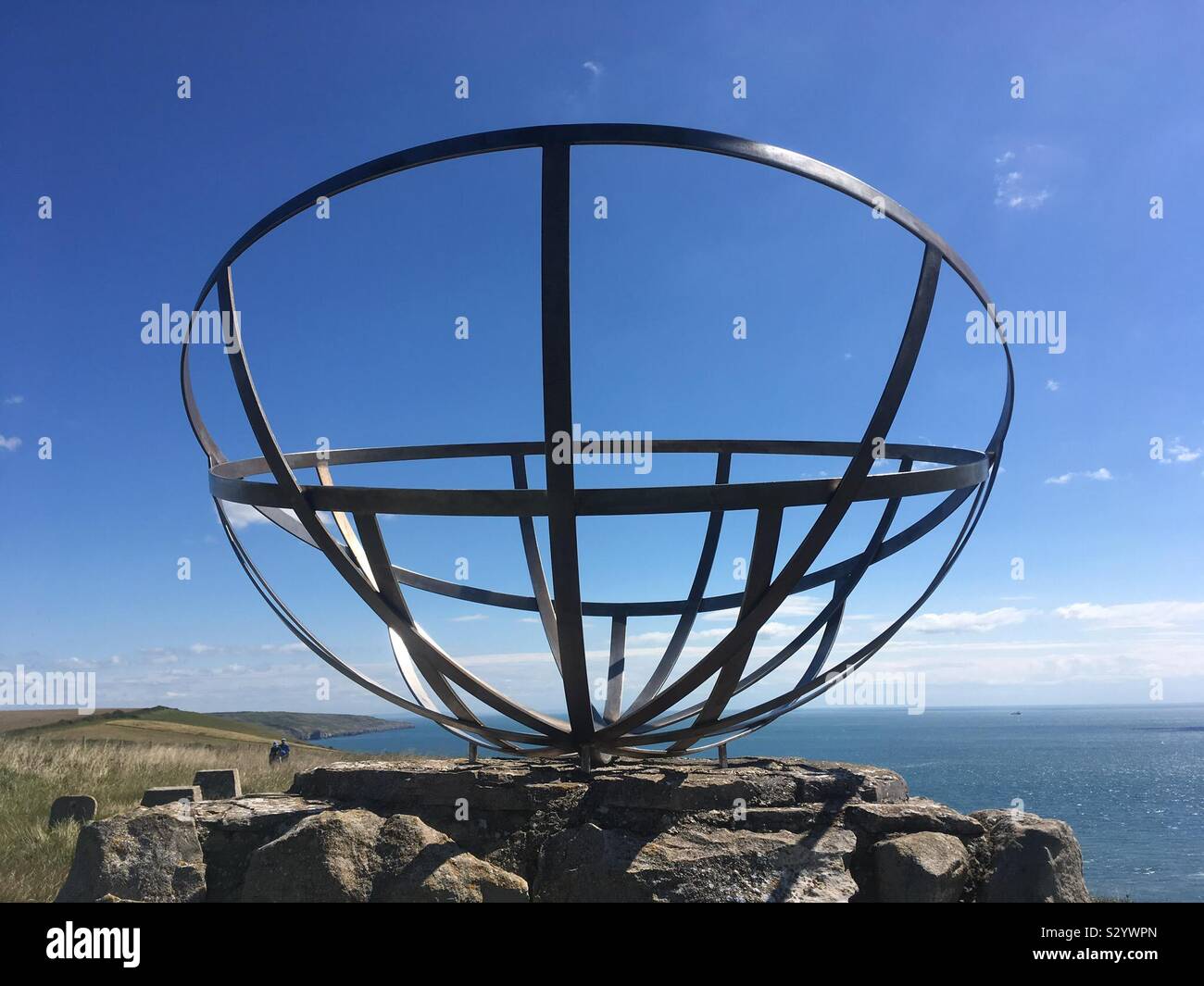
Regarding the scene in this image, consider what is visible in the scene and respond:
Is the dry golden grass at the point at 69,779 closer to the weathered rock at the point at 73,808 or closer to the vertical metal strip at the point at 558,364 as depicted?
the weathered rock at the point at 73,808

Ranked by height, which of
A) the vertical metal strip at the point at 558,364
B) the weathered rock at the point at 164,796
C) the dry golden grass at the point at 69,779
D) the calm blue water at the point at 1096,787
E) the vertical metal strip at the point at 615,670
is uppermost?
the vertical metal strip at the point at 558,364

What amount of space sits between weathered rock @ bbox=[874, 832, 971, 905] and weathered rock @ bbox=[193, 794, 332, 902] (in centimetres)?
335

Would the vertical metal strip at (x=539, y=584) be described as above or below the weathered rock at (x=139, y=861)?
above

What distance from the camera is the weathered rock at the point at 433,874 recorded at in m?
4.79

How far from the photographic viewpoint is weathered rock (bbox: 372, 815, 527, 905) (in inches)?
189

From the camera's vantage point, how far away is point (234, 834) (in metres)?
5.46

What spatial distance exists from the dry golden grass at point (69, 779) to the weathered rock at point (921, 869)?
5239 mm

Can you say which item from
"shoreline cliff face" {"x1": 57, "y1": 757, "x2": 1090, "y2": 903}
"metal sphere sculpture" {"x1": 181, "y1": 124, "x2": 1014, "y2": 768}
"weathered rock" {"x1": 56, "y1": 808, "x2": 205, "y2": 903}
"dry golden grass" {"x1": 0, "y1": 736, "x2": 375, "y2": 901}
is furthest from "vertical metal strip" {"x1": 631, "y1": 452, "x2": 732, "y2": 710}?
"dry golden grass" {"x1": 0, "y1": 736, "x2": 375, "y2": 901}

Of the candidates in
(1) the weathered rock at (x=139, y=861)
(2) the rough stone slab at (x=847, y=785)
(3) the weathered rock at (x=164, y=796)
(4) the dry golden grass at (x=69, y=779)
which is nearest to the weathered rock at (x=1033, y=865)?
(2) the rough stone slab at (x=847, y=785)

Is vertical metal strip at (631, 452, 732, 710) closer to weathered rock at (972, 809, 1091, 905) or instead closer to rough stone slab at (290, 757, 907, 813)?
rough stone slab at (290, 757, 907, 813)

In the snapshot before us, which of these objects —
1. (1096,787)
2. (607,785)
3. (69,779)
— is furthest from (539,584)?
(1096,787)

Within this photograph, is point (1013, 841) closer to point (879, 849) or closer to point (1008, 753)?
point (879, 849)
